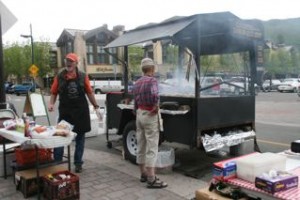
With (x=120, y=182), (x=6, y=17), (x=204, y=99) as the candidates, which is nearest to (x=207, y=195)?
(x=120, y=182)

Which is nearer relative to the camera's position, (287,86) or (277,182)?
(277,182)

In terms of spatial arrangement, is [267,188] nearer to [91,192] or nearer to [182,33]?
[91,192]

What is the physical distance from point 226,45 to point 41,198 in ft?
13.3

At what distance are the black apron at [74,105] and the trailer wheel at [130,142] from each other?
3.08 ft

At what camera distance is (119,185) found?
4957 mm

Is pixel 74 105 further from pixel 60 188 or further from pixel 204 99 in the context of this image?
pixel 204 99

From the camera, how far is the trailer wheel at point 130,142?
6102 mm

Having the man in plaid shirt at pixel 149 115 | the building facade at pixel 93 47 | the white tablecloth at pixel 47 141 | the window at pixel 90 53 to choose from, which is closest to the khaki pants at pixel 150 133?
the man in plaid shirt at pixel 149 115

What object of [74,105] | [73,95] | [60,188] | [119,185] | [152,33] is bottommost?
[119,185]

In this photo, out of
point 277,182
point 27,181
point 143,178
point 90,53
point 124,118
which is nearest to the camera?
point 277,182

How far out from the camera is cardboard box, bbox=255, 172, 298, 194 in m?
2.38

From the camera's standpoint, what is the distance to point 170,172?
5547mm

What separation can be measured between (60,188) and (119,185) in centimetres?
101

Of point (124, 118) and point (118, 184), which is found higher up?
point (124, 118)
